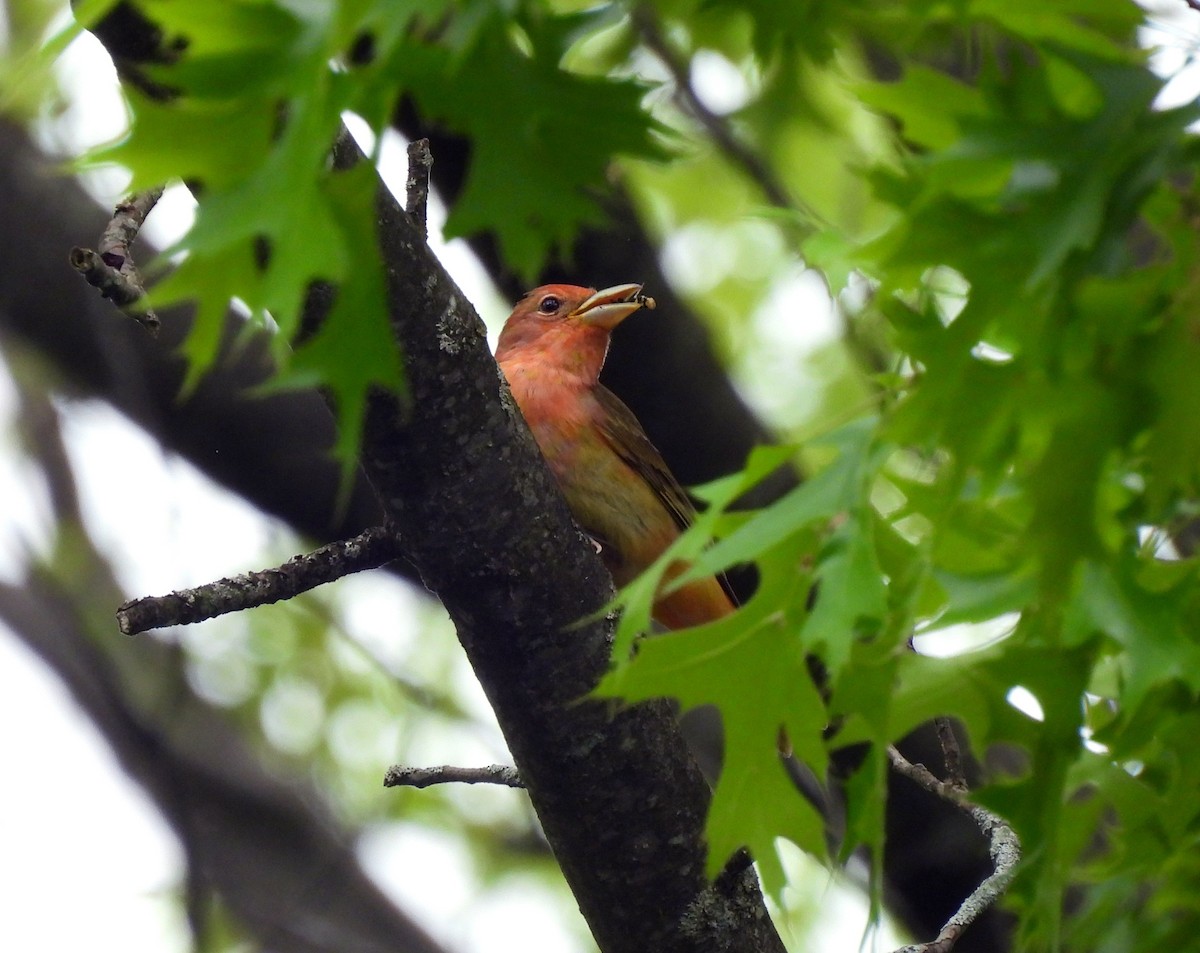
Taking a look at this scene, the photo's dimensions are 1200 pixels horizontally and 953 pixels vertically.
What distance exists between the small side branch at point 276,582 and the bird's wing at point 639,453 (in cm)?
234

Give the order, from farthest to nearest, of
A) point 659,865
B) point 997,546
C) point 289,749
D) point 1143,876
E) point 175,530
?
point 289,749 → point 175,530 → point 659,865 → point 1143,876 → point 997,546

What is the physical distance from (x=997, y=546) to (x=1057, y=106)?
0.75m

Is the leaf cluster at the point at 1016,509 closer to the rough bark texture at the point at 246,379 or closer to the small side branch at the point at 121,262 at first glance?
the small side branch at the point at 121,262

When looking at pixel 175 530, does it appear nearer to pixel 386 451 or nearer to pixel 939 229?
pixel 386 451

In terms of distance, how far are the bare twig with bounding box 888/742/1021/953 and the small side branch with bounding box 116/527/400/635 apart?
4.44ft

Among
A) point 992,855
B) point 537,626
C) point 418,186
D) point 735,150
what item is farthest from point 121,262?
point 735,150

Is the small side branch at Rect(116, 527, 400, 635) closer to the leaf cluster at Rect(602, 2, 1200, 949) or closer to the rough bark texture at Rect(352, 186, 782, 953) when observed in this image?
the rough bark texture at Rect(352, 186, 782, 953)

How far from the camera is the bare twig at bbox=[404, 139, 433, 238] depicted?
308cm

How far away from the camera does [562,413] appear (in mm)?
5629

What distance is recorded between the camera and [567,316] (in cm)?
605

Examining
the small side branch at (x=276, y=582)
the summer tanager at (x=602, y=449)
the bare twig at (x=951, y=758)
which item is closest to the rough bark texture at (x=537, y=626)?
the small side branch at (x=276, y=582)

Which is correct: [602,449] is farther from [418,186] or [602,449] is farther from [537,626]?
[418,186]

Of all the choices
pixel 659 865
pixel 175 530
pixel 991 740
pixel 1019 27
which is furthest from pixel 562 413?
Result: pixel 1019 27

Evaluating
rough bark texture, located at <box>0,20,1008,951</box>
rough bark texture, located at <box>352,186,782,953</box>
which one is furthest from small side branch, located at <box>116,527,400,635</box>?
rough bark texture, located at <box>0,20,1008,951</box>
